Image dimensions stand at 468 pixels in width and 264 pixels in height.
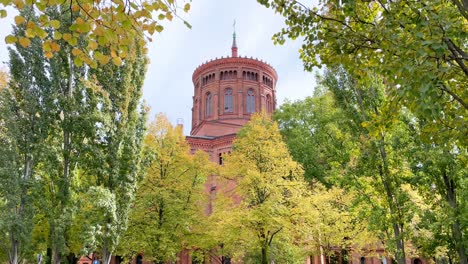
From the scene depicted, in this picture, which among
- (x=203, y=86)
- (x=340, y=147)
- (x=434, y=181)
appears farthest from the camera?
(x=203, y=86)

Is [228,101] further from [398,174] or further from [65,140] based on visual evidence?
[398,174]

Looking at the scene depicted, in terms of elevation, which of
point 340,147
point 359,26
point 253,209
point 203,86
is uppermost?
point 203,86

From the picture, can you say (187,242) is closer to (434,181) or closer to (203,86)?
(434,181)

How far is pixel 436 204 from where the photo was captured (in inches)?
609

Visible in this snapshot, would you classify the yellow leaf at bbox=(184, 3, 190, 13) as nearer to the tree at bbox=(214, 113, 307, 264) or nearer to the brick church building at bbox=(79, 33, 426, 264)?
the tree at bbox=(214, 113, 307, 264)

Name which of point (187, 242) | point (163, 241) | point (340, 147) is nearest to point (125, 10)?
point (163, 241)

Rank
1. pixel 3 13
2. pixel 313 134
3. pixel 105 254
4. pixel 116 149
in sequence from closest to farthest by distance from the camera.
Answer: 1. pixel 3 13
2. pixel 105 254
3. pixel 116 149
4. pixel 313 134

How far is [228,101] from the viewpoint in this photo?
45125 mm

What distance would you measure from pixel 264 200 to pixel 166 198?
17.4 feet

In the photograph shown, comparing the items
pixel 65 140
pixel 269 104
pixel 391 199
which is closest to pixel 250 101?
pixel 269 104

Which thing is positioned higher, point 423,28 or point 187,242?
point 423,28

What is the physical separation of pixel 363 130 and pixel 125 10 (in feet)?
42.5

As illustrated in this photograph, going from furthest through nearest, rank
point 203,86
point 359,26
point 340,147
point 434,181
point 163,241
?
point 203,86
point 340,147
point 163,241
point 434,181
point 359,26

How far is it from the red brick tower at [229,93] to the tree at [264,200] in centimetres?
2168
